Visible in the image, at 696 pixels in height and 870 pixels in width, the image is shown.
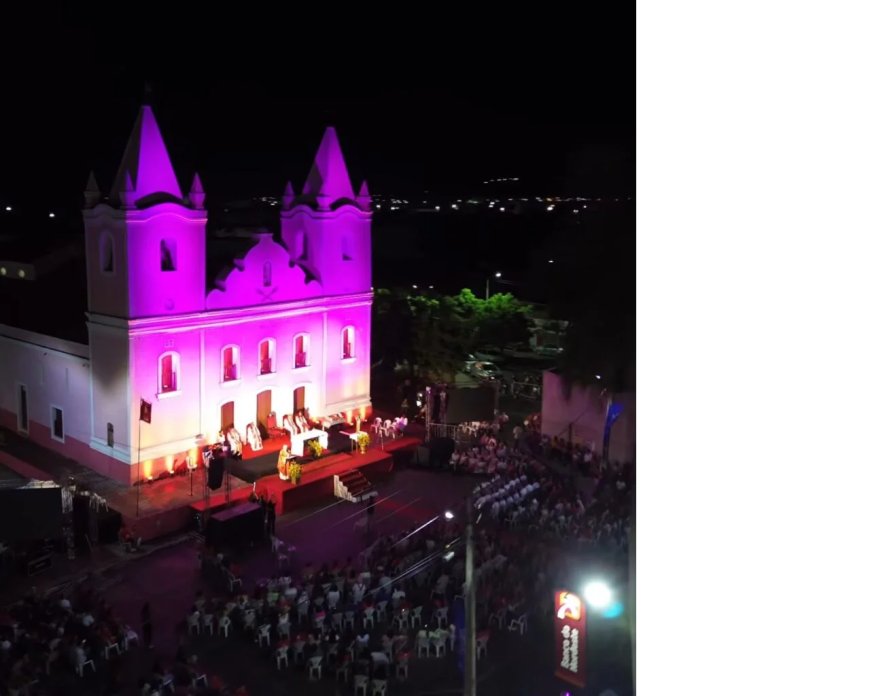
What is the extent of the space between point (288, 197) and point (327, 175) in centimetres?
63

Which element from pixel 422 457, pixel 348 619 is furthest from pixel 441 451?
pixel 348 619

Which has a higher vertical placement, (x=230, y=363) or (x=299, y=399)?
(x=230, y=363)

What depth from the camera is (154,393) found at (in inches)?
394

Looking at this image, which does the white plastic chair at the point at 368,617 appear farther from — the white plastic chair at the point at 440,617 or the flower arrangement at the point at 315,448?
the flower arrangement at the point at 315,448

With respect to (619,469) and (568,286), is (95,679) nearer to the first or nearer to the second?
(619,469)

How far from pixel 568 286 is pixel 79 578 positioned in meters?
6.43

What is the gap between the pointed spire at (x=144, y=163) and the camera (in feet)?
31.4

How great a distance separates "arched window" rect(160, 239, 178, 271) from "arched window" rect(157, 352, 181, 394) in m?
0.98

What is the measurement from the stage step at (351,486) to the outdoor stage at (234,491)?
0.26 feet

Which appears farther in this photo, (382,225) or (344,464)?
(382,225)

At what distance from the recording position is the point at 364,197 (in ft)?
39.7

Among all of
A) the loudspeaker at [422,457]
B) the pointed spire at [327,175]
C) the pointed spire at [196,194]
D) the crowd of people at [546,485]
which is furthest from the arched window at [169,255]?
the crowd of people at [546,485]

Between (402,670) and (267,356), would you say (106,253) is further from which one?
(402,670)
